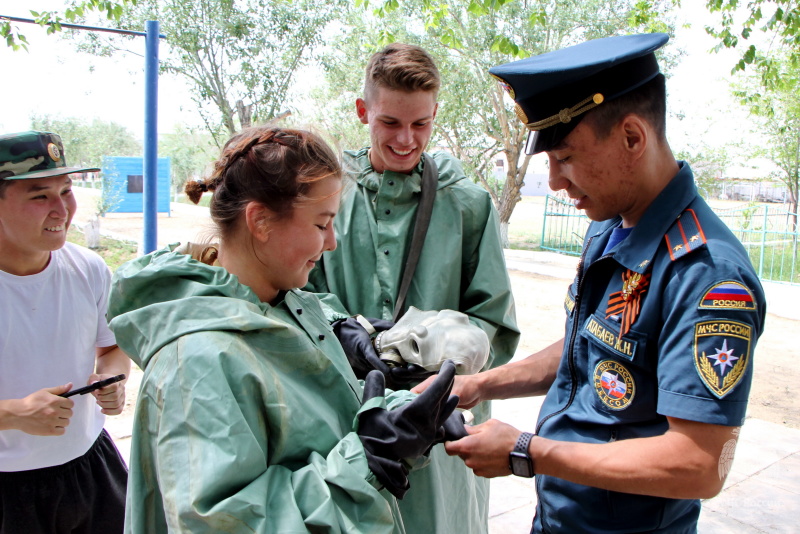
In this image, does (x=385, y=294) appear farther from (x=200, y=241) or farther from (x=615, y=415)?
(x=615, y=415)

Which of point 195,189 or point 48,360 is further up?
point 195,189

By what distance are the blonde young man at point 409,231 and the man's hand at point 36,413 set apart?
→ 35.8 inches

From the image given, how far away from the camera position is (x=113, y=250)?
12.0 m

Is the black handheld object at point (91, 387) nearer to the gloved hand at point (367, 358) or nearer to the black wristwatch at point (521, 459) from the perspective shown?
the gloved hand at point (367, 358)

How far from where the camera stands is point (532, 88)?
167cm

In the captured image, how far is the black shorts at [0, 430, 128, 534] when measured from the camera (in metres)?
2.09

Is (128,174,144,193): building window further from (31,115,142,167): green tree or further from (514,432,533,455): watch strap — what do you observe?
(514,432,533,455): watch strap

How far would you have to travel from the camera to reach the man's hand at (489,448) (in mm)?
1579

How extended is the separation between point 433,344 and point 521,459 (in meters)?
0.49

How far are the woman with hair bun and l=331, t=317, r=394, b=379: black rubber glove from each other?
0.25m

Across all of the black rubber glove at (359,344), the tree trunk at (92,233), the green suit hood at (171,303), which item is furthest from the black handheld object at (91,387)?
the tree trunk at (92,233)

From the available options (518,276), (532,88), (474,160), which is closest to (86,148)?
(474,160)

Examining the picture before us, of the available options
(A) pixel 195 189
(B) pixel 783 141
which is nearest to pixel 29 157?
(A) pixel 195 189

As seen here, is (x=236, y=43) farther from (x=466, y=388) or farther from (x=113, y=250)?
(x=466, y=388)
